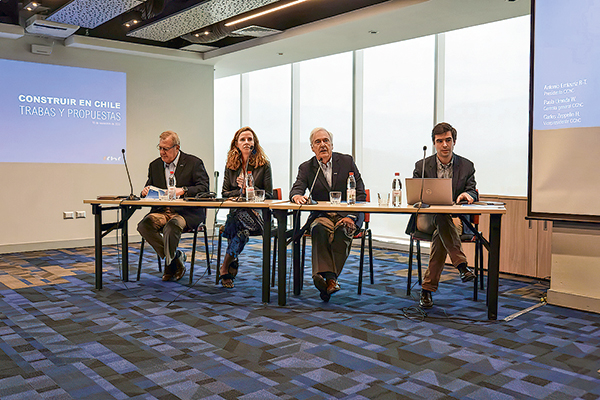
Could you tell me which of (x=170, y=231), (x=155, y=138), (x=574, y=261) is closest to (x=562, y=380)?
(x=574, y=261)

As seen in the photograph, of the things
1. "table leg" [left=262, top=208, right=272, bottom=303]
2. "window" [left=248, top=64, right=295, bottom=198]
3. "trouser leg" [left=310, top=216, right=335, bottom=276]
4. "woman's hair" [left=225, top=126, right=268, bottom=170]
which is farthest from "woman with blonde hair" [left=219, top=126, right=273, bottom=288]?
"window" [left=248, top=64, right=295, bottom=198]

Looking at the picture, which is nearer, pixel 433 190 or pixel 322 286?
pixel 433 190

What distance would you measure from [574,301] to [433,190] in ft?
4.24

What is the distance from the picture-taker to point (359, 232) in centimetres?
414

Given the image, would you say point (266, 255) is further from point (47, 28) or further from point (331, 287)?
point (47, 28)

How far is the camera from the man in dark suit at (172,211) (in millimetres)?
4355

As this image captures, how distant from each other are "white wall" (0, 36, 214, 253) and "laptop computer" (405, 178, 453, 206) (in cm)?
473

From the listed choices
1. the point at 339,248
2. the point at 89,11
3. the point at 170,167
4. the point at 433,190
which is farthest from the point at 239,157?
the point at 89,11

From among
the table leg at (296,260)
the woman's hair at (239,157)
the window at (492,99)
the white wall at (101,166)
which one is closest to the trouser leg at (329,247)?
the table leg at (296,260)

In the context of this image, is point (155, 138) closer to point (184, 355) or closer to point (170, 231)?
point (170, 231)

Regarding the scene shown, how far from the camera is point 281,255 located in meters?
3.76

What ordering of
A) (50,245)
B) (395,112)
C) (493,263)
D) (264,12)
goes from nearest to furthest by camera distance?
(493,263)
(264,12)
(50,245)
(395,112)

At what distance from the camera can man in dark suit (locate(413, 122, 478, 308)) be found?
364 centimetres

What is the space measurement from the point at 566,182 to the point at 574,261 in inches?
22.2
